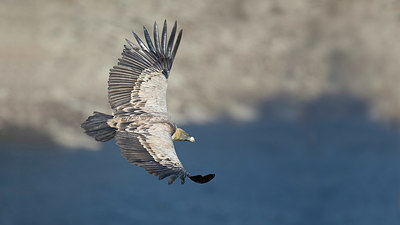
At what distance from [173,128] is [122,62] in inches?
92.1

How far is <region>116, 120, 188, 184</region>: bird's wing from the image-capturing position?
1335 centimetres

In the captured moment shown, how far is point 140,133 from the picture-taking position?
1462cm

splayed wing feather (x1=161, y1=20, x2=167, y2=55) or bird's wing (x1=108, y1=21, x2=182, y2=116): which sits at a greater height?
splayed wing feather (x1=161, y1=20, x2=167, y2=55)

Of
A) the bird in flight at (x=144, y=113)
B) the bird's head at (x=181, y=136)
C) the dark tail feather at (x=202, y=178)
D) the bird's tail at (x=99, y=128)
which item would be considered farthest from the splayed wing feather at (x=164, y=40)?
the dark tail feather at (x=202, y=178)

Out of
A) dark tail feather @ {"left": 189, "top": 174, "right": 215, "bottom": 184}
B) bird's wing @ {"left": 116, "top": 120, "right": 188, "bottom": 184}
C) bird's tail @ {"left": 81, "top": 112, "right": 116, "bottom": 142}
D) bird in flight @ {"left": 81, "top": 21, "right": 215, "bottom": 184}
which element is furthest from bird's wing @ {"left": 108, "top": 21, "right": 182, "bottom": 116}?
dark tail feather @ {"left": 189, "top": 174, "right": 215, "bottom": 184}

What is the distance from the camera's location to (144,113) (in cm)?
1555

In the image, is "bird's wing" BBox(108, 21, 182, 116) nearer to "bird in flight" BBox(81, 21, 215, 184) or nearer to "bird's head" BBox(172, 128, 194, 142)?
"bird in flight" BBox(81, 21, 215, 184)

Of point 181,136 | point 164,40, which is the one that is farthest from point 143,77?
point 181,136

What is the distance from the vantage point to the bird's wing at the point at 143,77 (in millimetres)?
15781

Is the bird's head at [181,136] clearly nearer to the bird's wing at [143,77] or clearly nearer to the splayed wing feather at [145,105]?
the splayed wing feather at [145,105]

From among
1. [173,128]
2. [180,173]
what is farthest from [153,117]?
[180,173]

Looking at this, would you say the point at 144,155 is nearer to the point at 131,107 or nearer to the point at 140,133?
the point at 140,133

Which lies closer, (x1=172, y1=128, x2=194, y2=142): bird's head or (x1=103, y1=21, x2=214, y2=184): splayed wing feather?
(x1=103, y1=21, x2=214, y2=184): splayed wing feather

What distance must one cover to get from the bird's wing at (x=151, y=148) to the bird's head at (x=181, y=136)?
711 millimetres
